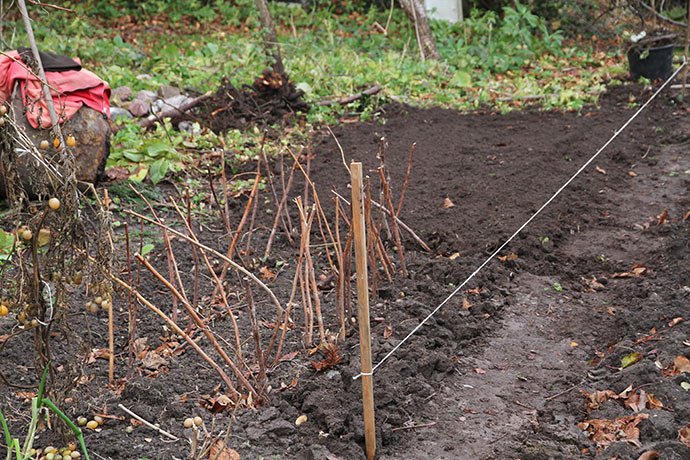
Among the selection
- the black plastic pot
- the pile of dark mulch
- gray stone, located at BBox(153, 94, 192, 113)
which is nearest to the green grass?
the pile of dark mulch

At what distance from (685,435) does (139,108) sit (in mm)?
5539

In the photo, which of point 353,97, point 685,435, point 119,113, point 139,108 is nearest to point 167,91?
point 139,108

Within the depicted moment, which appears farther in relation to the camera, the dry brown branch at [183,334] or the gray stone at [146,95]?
the gray stone at [146,95]

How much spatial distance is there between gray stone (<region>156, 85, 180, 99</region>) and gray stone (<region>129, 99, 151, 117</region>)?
48cm

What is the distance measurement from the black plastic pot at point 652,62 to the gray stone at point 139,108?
5.47m

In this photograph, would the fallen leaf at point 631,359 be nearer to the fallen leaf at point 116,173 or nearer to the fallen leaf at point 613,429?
the fallen leaf at point 613,429

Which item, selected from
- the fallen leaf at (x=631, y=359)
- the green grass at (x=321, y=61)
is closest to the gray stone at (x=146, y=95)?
the green grass at (x=321, y=61)

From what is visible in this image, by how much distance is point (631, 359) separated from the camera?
9.41 ft

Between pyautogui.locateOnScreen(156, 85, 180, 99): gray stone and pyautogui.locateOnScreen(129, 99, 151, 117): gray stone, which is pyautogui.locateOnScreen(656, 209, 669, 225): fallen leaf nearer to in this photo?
pyautogui.locateOnScreen(129, 99, 151, 117): gray stone

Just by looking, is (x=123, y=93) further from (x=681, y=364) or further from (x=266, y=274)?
(x=681, y=364)

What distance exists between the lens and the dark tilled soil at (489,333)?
2.44 meters

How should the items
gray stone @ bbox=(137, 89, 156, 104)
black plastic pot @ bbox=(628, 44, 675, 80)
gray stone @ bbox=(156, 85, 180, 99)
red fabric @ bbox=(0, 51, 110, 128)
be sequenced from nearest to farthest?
red fabric @ bbox=(0, 51, 110, 128)
gray stone @ bbox=(137, 89, 156, 104)
gray stone @ bbox=(156, 85, 180, 99)
black plastic pot @ bbox=(628, 44, 675, 80)

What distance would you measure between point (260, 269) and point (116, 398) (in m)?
1.39

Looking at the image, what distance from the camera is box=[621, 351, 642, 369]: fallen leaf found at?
112 inches
